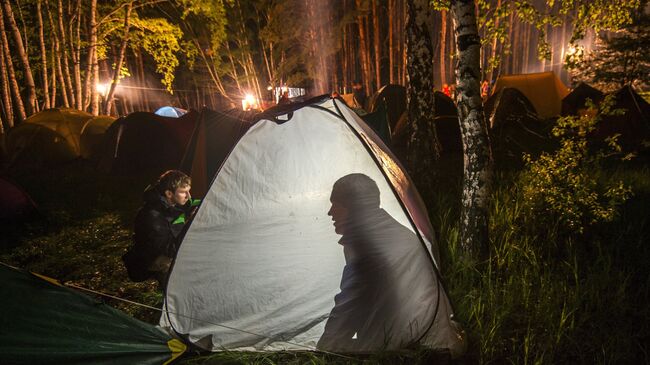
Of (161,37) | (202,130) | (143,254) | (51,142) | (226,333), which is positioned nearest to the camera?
(226,333)

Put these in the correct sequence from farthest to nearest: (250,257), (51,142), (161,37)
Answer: (161,37), (51,142), (250,257)

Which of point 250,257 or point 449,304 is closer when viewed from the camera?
point 449,304

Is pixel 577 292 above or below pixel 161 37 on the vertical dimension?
below

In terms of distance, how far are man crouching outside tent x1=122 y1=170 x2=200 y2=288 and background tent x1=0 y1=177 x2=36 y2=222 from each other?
3.52 meters

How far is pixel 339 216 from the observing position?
2865mm

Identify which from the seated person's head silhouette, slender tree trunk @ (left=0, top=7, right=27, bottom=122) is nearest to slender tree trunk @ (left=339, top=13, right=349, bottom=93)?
slender tree trunk @ (left=0, top=7, right=27, bottom=122)

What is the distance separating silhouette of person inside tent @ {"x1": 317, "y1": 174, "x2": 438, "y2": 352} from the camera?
2.40m

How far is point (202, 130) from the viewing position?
549cm

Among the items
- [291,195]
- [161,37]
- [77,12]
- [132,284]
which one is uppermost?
[77,12]

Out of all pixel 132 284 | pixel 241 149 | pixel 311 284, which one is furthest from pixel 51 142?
pixel 311 284

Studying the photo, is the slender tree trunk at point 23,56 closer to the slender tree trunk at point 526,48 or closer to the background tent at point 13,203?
the background tent at point 13,203

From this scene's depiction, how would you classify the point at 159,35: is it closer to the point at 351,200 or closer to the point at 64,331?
the point at 351,200

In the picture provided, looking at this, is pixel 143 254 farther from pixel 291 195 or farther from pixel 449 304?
pixel 449 304

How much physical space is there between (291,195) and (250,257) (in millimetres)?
681
